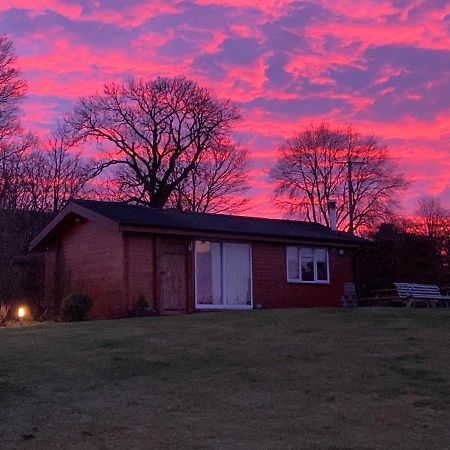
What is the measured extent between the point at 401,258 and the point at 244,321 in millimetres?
16844

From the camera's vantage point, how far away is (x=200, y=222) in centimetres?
2547

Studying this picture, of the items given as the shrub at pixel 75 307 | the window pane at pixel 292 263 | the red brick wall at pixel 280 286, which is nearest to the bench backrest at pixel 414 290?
the red brick wall at pixel 280 286

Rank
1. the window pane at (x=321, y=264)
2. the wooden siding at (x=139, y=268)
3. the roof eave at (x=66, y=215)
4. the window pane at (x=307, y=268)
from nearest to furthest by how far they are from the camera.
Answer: the wooden siding at (x=139, y=268)
the roof eave at (x=66, y=215)
the window pane at (x=307, y=268)
the window pane at (x=321, y=264)

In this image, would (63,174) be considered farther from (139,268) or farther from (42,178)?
(139,268)

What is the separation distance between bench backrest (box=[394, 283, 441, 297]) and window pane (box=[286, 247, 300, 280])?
349cm

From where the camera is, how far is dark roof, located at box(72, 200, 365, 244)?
76.5ft

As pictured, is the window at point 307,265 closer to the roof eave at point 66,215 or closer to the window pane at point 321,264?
the window pane at point 321,264

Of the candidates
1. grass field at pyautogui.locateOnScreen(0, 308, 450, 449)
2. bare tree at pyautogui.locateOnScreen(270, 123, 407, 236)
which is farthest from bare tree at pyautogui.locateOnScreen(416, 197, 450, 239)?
grass field at pyautogui.locateOnScreen(0, 308, 450, 449)

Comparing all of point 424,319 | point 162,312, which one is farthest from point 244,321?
point 162,312

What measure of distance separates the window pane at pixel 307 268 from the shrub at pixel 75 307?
341 inches

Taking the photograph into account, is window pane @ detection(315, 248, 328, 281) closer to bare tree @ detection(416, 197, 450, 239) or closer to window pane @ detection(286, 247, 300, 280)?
window pane @ detection(286, 247, 300, 280)

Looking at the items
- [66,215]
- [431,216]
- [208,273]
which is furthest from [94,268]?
[431,216]

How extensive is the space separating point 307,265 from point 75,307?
30.7ft

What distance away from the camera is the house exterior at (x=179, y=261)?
75.4 ft
